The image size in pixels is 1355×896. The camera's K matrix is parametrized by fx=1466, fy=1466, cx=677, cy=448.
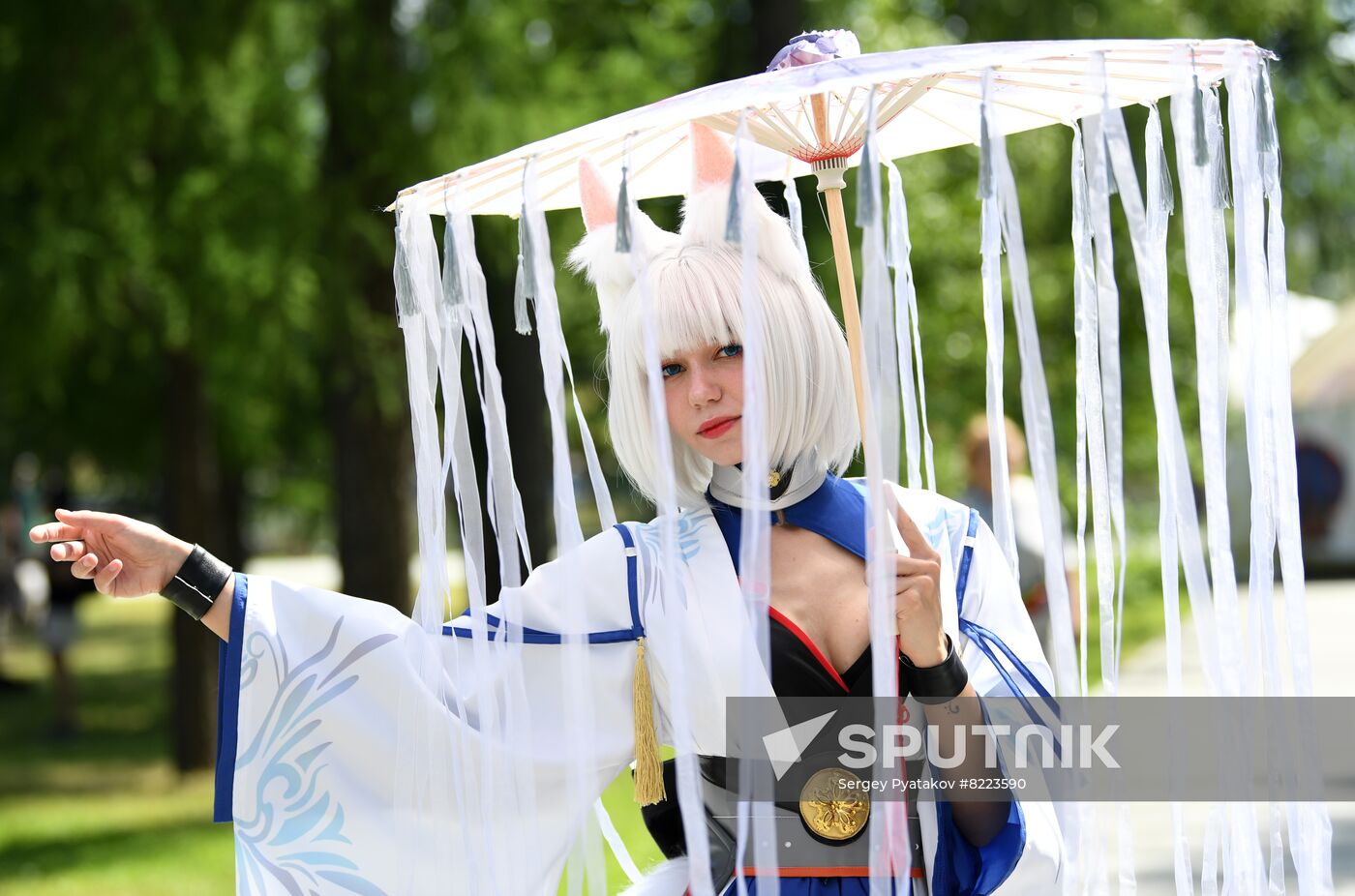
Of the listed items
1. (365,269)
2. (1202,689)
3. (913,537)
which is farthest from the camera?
(1202,689)

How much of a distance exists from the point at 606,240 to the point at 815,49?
1.43 ft

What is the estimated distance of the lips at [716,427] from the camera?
84.5 inches

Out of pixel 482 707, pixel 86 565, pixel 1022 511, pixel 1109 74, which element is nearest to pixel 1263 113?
pixel 1109 74

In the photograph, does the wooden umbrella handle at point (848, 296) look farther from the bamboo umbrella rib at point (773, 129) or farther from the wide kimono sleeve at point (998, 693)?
the wide kimono sleeve at point (998, 693)

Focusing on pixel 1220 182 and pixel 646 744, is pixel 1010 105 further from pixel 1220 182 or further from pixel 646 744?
pixel 646 744

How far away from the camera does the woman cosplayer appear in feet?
6.98

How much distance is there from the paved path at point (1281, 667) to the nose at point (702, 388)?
1224 millimetres

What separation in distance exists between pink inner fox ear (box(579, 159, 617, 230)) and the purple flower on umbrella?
304 mm

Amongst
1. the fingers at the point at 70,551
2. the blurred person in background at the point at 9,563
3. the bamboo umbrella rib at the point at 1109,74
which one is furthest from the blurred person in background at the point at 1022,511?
the blurred person in background at the point at 9,563

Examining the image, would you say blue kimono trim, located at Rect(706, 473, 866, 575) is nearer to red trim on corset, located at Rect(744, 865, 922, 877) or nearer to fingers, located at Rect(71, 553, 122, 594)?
red trim on corset, located at Rect(744, 865, 922, 877)

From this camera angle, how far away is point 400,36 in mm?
7168

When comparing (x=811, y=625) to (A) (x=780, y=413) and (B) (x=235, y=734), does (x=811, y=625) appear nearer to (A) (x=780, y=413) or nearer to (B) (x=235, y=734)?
(A) (x=780, y=413)

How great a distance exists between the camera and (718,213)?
2.17 metres

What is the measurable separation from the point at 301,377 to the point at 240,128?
1609 mm
